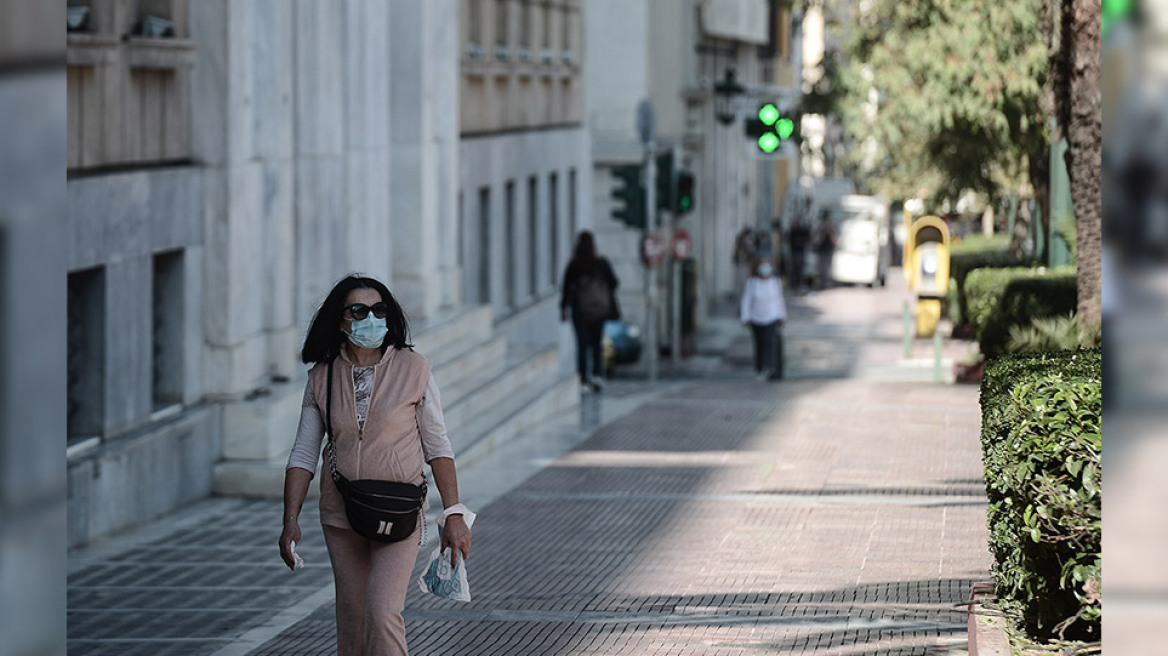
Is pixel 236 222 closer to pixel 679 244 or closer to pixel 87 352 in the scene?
pixel 87 352

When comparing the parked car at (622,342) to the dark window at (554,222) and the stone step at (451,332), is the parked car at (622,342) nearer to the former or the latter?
the dark window at (554,222)

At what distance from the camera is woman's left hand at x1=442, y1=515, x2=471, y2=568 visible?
616 centimetres

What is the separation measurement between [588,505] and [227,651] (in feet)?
17.2

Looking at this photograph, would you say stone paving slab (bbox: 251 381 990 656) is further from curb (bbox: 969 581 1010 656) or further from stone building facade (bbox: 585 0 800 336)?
stone building facade (bbox: 585 0 800 336)

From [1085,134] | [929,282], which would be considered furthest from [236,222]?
[929,282]

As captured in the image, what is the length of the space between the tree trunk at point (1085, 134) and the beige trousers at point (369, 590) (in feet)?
22.4

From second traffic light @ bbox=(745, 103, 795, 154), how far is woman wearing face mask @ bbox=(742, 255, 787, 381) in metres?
3.28

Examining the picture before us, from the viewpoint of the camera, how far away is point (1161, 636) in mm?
3020

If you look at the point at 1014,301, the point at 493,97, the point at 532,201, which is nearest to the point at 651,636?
the point at 1014,301

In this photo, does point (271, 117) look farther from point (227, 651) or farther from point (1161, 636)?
point (1161, 636)

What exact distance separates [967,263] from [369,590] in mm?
29059

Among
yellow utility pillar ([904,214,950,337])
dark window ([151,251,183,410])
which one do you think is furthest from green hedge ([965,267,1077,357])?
dark window ([151,251,183,410])

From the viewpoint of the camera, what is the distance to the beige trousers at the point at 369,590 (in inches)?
236

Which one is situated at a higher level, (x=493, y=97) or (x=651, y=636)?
(x=493, y=97)
